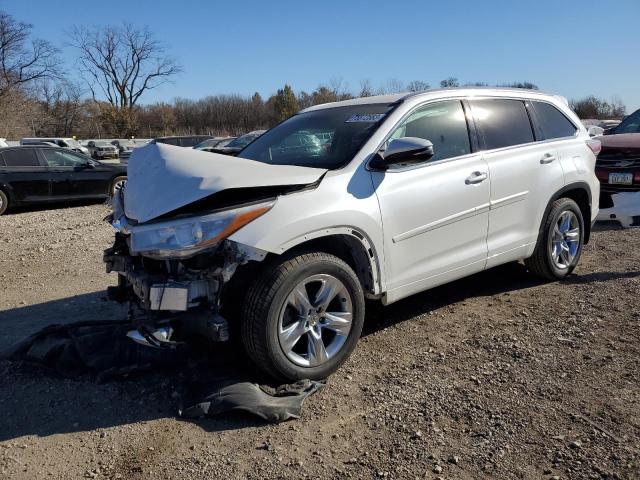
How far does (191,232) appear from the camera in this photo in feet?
9.94

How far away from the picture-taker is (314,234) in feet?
10.8

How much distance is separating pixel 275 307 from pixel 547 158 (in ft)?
10.4

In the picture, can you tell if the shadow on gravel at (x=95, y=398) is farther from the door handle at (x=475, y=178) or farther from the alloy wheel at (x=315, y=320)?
the door handle at (x=475, y=178)

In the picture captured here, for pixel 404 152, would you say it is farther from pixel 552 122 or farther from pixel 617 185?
pixel 617 185

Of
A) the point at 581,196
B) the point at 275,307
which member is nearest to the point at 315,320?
the point at 275,307

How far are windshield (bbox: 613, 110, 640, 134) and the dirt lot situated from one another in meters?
6.03

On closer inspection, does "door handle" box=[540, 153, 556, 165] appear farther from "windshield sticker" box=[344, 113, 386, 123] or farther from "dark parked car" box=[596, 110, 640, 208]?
"dark parked car" box=[596, 110, 640, 208]

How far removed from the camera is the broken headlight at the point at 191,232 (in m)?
3.02

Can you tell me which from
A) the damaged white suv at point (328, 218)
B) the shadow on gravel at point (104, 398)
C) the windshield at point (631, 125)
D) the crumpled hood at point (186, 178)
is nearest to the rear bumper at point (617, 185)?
the windshield at point (631, 125)

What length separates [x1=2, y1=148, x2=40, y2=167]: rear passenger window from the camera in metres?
11.4

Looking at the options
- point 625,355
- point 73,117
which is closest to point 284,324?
point 625,355

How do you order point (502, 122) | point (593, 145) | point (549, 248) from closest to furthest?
point (502, 122), point (549, 248), point (593, 145)

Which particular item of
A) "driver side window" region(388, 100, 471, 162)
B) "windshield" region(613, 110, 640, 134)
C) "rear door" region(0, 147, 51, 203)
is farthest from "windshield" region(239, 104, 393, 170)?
"rear door" region(0, 147, 51, 203)

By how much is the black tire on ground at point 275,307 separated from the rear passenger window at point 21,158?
33.9 ft
